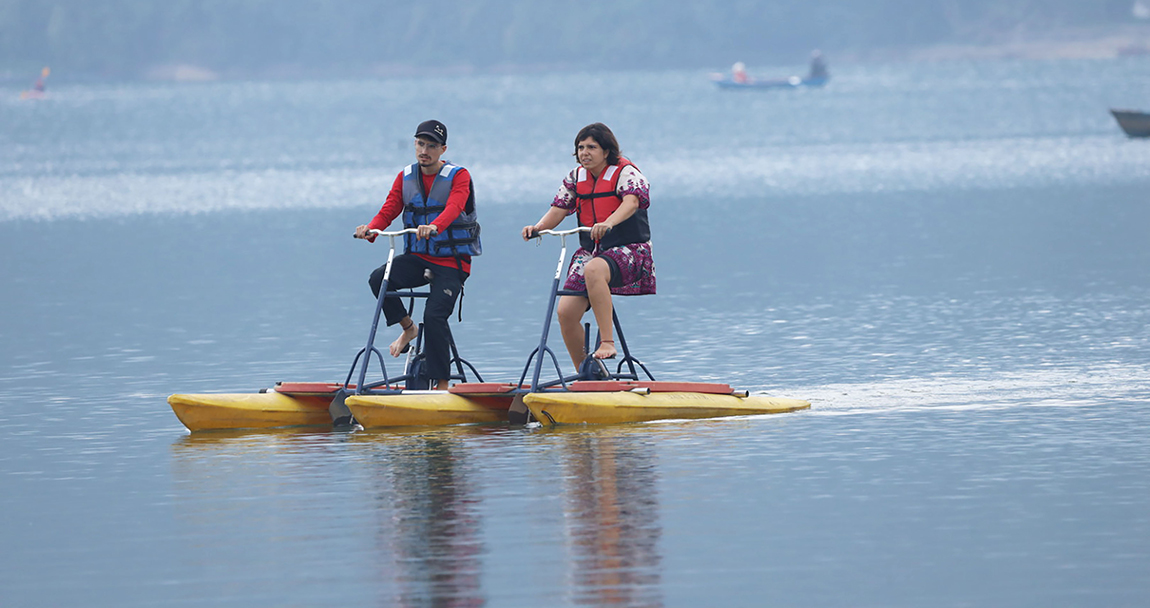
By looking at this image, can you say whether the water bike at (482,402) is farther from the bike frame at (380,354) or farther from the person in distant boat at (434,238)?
the person in distant boat at (434,238)

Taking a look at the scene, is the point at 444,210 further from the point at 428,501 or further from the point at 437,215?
the point at 428,501

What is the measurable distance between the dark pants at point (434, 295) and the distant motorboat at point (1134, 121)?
5221cm

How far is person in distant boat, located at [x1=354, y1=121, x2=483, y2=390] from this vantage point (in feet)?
43.1

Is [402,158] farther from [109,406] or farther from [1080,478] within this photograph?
[1080,478]

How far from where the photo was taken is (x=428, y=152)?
13.1m

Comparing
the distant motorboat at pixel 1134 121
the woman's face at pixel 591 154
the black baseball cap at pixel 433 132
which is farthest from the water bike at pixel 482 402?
the distant motorboat at pixel 1134 121

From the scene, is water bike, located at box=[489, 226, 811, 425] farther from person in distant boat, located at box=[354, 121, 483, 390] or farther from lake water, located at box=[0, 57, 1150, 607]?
person in distant boat, located at box=[354, 121, 483, 390]

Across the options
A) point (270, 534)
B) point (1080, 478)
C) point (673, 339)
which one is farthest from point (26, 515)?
point (673, 339)

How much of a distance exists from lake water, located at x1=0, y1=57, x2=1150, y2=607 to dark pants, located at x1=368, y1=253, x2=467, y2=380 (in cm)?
73

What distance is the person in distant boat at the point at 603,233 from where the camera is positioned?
13008 millimetres

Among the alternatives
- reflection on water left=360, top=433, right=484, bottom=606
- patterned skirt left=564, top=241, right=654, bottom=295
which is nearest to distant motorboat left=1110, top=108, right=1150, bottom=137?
patterned skirt left=564, top=241, right=654, bottom=295

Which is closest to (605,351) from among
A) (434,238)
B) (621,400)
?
(621,400)

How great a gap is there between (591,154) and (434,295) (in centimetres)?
139

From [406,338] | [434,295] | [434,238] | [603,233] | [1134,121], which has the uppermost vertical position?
[1134,121]
